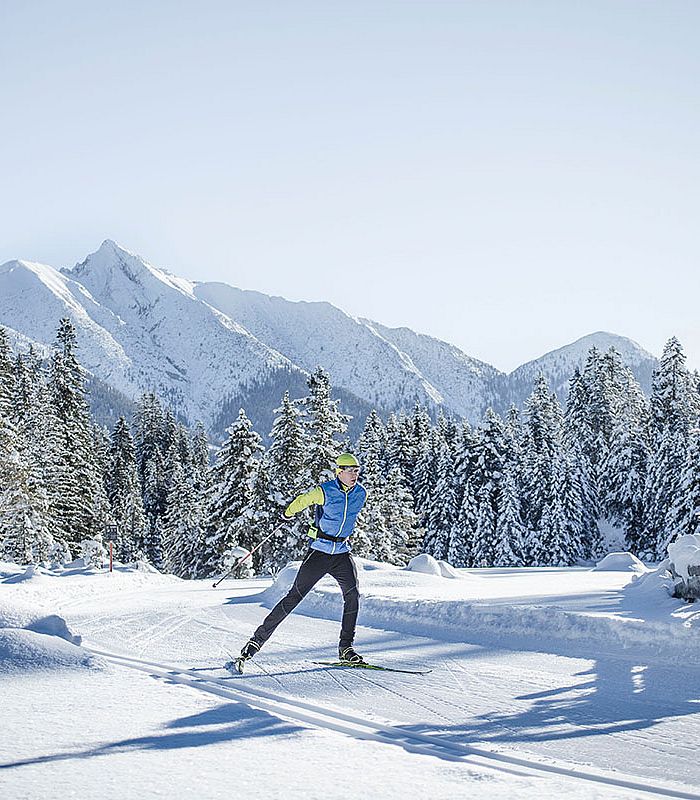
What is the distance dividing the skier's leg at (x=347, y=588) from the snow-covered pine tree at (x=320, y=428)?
28.1 metres

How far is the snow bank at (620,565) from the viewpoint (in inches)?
875

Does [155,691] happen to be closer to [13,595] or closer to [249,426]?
[13,595]

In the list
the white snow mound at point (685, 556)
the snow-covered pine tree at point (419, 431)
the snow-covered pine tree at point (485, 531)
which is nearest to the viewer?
the white snow mound at point (685, 556)

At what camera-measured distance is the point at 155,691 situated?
6730mm

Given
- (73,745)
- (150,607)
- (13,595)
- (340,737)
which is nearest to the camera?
(73,745)

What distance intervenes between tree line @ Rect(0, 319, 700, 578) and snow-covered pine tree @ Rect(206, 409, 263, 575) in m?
0.07

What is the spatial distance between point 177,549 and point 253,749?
44.6m

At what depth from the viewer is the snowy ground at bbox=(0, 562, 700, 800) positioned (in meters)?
4.54

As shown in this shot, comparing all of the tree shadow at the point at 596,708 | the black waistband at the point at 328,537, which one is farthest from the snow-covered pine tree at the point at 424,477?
the tree shadow at the point at 596,708

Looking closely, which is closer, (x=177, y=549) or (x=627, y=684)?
(x=627, y=684)

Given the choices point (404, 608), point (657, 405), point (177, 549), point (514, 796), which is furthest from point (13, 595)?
point (657, 405)

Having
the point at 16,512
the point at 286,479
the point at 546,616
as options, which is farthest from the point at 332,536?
the point at 16,512

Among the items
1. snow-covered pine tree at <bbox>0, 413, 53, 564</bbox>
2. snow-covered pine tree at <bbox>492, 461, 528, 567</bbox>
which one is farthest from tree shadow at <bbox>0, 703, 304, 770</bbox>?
snow-covered pine tree at <bbox>492, 461, 528, 567</bbox>

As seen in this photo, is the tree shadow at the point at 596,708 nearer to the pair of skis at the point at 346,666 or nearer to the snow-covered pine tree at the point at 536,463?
the pair of skis at the point at 346,666
